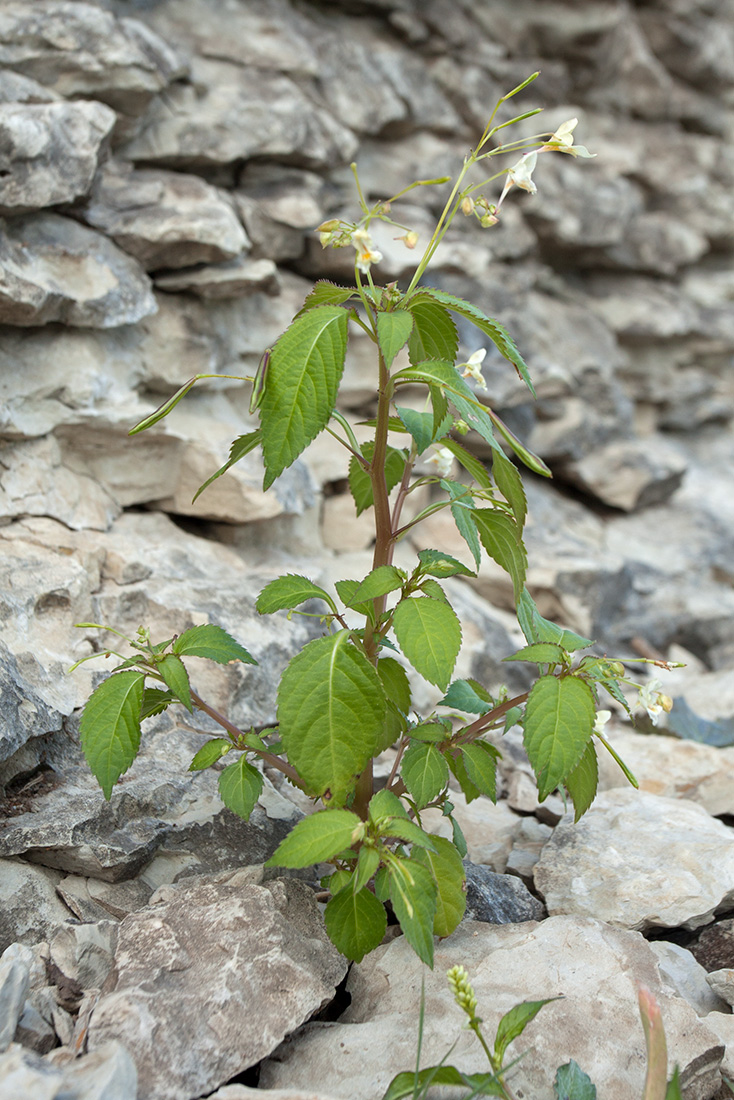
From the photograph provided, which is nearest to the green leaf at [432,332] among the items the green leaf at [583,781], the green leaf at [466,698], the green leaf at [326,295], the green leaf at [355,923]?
the green leaf at [326,295]

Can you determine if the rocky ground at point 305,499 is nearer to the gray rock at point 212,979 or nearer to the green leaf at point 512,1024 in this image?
the gray rock at point 212,979

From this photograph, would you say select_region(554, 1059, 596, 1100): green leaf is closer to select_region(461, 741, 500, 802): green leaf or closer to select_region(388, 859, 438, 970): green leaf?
select_region(388, 859, 438, 970): green leaf

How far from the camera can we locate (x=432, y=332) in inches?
71.6

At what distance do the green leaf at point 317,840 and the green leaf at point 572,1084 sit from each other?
58 centimetres

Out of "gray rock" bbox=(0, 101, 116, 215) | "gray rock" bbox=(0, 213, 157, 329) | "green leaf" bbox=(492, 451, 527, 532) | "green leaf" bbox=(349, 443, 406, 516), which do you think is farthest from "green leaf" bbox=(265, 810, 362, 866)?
"gray rock" bbox=(0, 101, 116, 215)

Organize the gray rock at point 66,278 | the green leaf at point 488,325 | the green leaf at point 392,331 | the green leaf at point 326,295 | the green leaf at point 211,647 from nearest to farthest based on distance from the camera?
the green leaf at point 392,331, the green leaf at point 488,325, the green leaf at point 326,295, the green leaf at point 211,647, the gray rock at point 66,278

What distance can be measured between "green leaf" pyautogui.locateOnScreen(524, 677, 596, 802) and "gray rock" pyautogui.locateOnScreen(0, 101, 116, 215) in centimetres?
267

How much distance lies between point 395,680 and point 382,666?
0.05 meters

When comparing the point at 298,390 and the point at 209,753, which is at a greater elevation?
the point at 298,390

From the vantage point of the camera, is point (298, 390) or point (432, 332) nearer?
point (298, 390)

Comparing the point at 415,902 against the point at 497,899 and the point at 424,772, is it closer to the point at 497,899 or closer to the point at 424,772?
the point at 424,772

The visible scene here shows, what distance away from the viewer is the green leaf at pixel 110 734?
1729 millimetres

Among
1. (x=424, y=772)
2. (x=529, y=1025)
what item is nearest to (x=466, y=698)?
(x=424, y=772)

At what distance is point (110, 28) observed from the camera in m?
3.67
